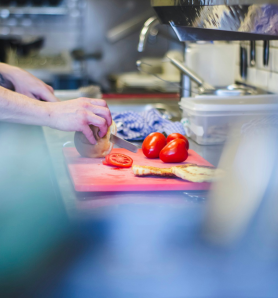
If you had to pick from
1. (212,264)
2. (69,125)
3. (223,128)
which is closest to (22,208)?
(69,125)

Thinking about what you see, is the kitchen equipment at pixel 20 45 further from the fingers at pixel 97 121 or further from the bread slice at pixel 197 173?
the bread slice at pixel 197 173

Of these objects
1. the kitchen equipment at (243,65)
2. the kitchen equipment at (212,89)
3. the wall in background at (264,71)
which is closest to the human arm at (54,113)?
the kitchen equipment at (212,89)

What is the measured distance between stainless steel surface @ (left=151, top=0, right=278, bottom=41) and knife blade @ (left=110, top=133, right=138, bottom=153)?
0.31 meters

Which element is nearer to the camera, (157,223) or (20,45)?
(157,223)

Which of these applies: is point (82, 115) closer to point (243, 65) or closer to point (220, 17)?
point (220, 17)

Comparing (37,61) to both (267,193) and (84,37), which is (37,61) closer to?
(84,37)

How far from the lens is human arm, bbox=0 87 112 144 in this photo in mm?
865

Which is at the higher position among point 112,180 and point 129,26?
point 129,26

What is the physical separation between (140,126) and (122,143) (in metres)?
0.24

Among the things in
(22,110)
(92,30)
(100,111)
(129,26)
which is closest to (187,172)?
(100,111)

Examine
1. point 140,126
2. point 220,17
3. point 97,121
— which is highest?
point 220,17

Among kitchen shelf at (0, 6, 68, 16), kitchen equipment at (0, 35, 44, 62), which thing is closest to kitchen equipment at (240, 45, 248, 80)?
kitchen equipment at (0, 35, 44, 62)

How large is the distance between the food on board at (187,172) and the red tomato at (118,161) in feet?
0.25

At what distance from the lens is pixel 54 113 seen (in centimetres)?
88
